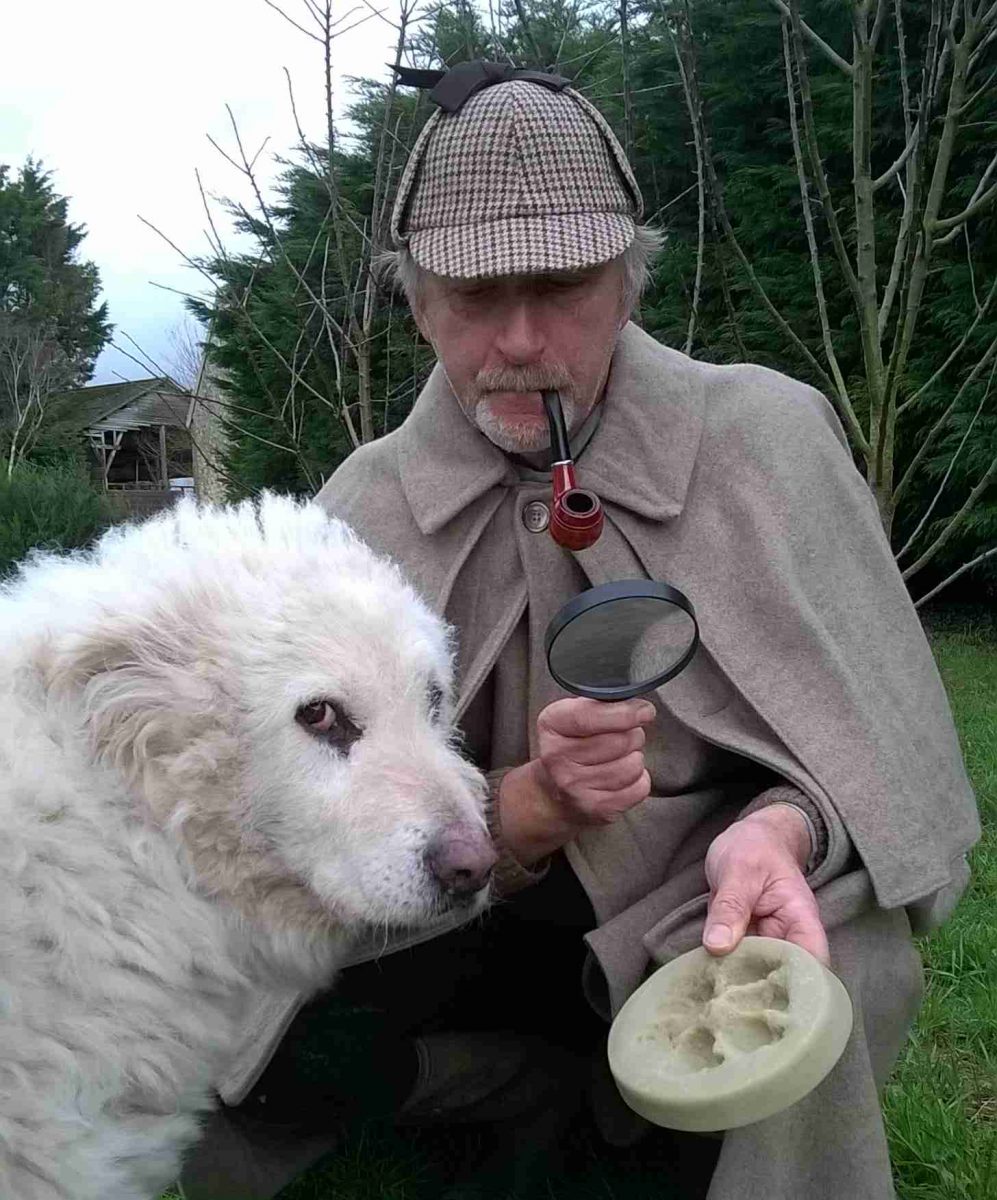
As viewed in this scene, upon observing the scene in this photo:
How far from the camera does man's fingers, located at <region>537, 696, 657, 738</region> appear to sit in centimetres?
225

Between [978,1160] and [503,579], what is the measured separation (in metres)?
1.78

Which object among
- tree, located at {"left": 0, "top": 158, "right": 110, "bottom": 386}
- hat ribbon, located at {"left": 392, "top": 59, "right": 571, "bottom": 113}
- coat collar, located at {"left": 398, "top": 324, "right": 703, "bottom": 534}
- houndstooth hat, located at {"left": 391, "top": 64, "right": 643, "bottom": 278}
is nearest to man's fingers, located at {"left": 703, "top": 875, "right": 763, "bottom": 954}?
coat collar, located at {"left": 398, "top": 324, "right": 703, "bottom": 534}

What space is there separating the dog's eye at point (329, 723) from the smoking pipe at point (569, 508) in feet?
2.02

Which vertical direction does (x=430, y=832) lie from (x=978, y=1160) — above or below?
above

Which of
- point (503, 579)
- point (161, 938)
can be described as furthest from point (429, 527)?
point (161, 938)

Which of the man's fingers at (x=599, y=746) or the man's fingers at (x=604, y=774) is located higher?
the man's fingers at (x=599, y=746)

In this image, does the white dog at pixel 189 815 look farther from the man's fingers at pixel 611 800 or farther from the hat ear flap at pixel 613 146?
the hat ear flap at pixel 613 146

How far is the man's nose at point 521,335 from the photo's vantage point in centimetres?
265

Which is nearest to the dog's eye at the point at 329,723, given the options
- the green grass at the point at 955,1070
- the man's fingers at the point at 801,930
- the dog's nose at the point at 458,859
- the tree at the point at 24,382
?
the dog's nose at the point at 458,859

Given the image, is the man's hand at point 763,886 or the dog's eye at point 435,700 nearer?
the man's hand at point 763,886

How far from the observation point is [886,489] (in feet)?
18.2

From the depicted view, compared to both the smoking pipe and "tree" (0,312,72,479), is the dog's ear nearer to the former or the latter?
the smoking pipe

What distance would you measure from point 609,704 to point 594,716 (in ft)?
0.13

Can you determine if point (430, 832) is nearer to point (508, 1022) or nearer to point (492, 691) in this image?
point (492, 691)
